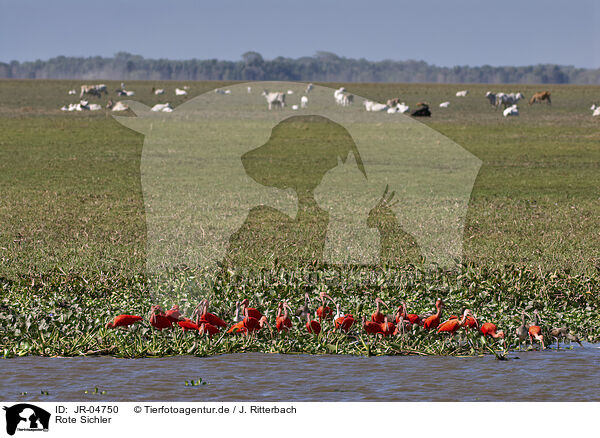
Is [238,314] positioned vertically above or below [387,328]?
below

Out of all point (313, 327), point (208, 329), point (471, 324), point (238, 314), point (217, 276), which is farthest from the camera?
point (217, 276)

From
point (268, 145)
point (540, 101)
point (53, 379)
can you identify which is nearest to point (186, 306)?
point (53, 379)

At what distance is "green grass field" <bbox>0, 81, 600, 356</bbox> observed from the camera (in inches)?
347

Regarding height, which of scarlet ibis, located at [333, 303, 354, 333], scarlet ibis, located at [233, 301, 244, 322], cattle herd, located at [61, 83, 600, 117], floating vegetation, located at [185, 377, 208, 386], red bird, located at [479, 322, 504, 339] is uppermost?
cattle herd, located at [61, 83, 600, 117]

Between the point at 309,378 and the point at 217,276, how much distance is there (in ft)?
10.6

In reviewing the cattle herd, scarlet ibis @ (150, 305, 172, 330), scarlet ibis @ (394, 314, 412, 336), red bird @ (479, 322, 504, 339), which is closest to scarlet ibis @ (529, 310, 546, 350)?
red bird @ (479, 322, 504, 339)

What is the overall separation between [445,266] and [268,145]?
18.0 m

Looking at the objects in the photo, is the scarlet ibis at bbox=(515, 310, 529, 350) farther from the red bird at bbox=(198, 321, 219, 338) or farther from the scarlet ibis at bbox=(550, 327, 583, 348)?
the red bird at bbox=(198, 321, 219, 338)

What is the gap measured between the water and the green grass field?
0.23 m

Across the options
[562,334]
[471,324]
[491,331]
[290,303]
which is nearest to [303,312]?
[290,303]

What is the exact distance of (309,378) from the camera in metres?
6.72

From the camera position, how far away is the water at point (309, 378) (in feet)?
20.8
